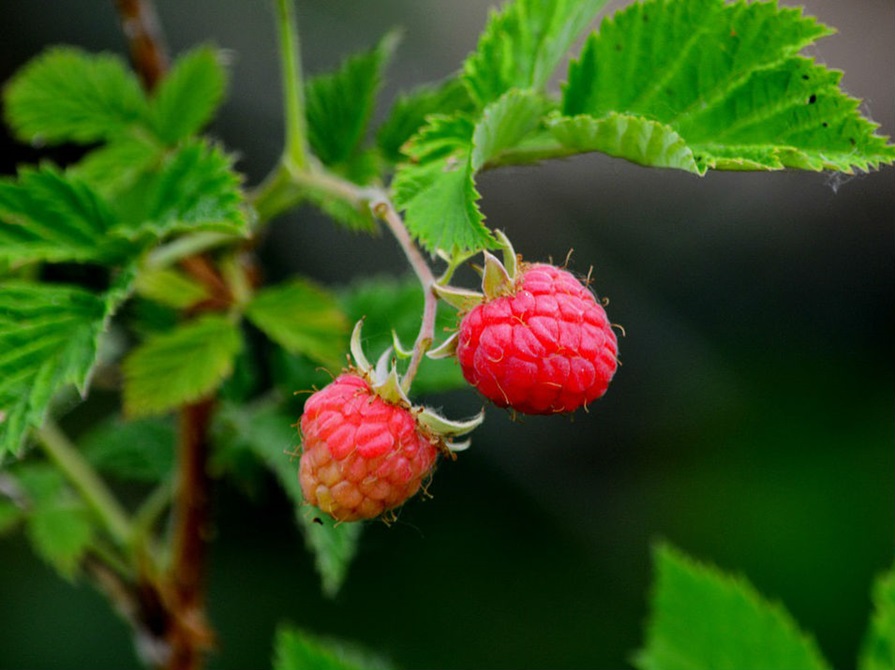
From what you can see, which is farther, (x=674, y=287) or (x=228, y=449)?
(x=674, y=287)

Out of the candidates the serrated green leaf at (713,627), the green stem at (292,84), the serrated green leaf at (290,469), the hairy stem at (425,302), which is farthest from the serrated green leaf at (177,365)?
the serrated green leaf at (713,627)

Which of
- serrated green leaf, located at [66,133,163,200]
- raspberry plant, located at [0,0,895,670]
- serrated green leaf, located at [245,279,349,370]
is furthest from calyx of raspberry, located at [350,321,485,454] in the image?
serrated green leaf, located at [66,133,163,200]

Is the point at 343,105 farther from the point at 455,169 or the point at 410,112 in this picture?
the point at 455,169

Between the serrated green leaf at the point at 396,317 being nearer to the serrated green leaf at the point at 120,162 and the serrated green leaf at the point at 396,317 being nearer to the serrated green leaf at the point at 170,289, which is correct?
the serrated green leaf at the point at 170,289

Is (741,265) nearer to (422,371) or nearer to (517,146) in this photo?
(422,371)

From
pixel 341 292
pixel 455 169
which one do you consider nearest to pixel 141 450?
pixel 341 292

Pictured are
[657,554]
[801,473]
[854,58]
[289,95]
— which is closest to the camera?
[289,95]

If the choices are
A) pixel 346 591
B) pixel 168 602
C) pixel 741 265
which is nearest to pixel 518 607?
pixel 346 591
